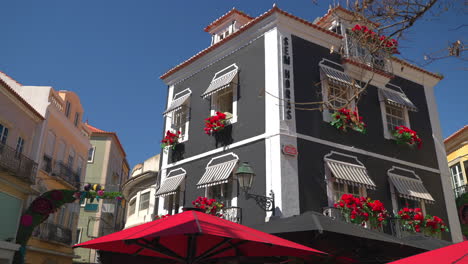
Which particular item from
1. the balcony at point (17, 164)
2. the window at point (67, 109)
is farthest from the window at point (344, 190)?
the window at point (67, 109)

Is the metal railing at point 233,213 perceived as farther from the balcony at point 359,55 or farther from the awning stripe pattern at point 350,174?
the balcony at point 359,55

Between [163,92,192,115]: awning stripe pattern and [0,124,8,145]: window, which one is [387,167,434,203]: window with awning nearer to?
[163,92,192,115]: awning stripe pattern

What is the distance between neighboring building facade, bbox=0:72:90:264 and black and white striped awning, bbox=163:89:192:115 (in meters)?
10.3

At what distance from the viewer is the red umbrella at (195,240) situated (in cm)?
532

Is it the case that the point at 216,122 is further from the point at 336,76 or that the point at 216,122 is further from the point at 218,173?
the point at 336,76

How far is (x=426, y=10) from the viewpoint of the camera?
6.10 meters

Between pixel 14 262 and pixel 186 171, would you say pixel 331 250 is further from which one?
pixel 14 262

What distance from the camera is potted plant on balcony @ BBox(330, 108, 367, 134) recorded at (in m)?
13.0

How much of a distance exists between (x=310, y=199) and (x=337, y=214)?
85cm

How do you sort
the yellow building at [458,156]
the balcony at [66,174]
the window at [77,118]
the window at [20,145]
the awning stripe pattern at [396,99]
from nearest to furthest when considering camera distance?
the awning stripe pattern at [396,99] → the yellow building at [458,156] → the window at [20,145] → the balcony at [66,174] → the window at [77,118]

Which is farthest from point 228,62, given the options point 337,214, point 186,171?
point 337,214

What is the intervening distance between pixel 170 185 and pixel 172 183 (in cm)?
10

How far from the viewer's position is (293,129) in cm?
1222

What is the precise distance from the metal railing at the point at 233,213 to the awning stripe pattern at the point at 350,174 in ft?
9.73
